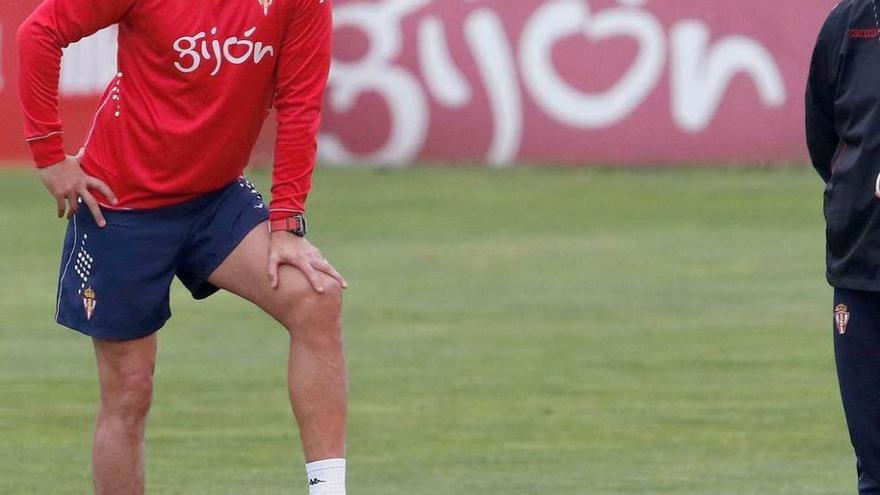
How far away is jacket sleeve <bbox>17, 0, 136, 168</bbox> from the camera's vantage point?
18.6 ft

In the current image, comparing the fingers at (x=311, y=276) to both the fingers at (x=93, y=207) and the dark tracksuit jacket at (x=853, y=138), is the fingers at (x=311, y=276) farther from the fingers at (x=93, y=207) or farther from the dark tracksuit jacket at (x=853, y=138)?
the dark tracksuit jacket at (x=853, y=138)

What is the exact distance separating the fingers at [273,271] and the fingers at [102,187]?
515mm

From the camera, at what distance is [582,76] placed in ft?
66.3

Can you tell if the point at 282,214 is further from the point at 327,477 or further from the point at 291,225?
the point at 327,477

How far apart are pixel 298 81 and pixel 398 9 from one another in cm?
1460

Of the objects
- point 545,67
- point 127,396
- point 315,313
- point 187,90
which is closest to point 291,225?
point 315,313

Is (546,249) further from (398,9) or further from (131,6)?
(131,6)

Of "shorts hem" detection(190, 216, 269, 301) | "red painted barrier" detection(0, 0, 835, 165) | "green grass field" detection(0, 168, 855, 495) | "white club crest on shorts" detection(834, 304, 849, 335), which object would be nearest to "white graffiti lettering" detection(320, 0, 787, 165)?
"red painted barrier" detection(0, 0, 835, 165)

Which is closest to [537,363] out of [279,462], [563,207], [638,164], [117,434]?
[279,462]

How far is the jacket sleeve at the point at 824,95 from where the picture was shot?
547 centimetres

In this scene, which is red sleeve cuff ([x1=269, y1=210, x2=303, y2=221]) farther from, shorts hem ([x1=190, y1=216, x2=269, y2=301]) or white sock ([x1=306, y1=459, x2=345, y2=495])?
white sock ([x1=306, y1=459, x2=345, y2=495])

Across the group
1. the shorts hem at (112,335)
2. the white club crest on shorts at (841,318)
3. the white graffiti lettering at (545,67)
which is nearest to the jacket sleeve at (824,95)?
the white club crest on shorts at (841,318)

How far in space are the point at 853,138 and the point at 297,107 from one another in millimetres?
1543

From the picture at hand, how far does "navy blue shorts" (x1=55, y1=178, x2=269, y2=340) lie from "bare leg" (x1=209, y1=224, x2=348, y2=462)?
0.67ft
